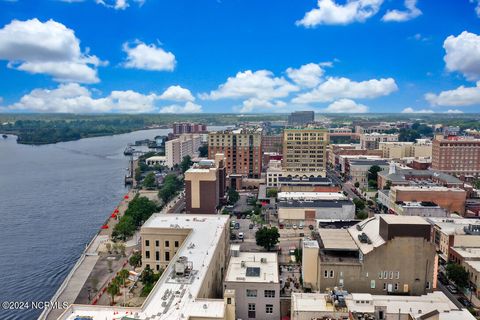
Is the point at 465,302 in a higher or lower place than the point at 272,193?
lower

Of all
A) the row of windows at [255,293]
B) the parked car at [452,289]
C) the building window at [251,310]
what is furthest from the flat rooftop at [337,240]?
the parked car at [452,289]

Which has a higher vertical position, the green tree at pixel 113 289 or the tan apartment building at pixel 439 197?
the tan apartment building at pixel 439 197

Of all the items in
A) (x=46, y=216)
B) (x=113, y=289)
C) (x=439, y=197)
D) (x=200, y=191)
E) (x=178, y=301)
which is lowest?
(x=46, y=216)

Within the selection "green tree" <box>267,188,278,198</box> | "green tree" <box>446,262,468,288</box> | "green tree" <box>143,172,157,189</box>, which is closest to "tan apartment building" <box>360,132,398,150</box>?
"green tree" <box>267,188,278,198</box>

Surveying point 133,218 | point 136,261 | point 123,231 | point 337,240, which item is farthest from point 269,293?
point 133,218

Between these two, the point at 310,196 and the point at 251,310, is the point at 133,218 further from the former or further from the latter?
the point at 251,310

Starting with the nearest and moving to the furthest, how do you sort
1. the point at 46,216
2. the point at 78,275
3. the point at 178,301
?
1. the point at 178,301
2. the point at 78,275
3. the point at 46,216

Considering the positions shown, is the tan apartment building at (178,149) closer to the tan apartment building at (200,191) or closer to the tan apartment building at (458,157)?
the tan apartment building at (200,191)
